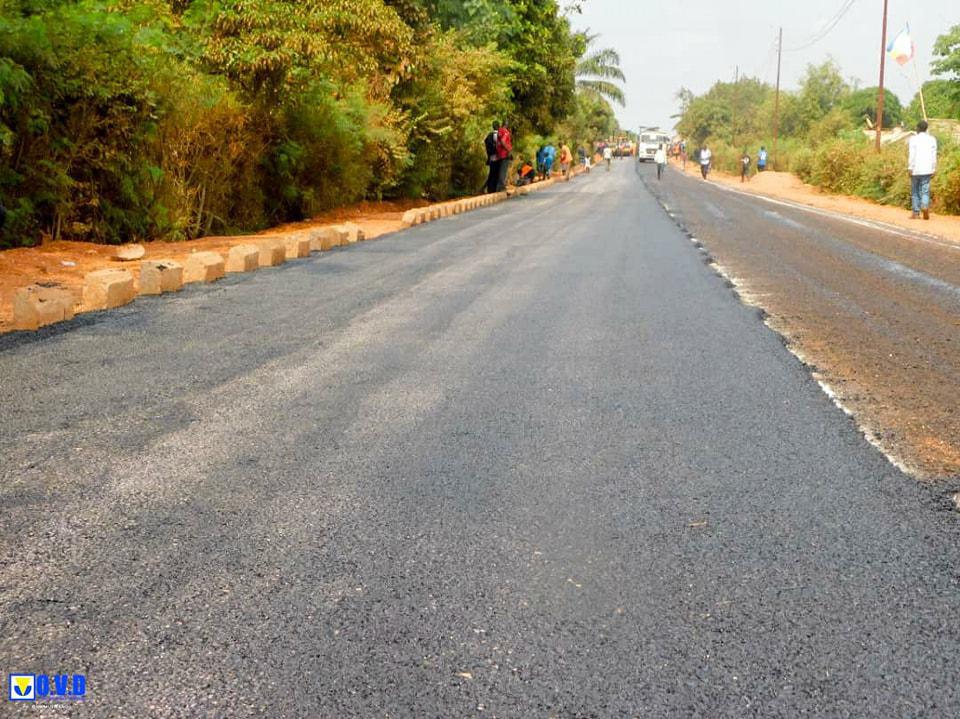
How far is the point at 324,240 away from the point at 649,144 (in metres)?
79.0

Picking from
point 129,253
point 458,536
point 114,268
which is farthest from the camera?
point 129,253

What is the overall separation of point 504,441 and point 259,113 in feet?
40.9

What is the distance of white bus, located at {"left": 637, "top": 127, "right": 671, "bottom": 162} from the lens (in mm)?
86500

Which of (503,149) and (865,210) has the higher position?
(503,149)

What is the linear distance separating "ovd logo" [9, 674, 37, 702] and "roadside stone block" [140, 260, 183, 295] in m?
6.51

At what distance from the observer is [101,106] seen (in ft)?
38.3

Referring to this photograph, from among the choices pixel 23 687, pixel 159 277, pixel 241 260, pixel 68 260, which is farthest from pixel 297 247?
pixel 23 687

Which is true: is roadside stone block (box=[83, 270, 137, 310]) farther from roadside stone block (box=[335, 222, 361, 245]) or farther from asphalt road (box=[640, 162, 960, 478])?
roadside stone block (box=[335, 222, 361, 245])

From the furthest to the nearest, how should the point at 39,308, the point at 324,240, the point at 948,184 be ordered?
the point at 948,184 < the point at 324,240 < the point at 39,308

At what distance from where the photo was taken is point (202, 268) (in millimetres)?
9523

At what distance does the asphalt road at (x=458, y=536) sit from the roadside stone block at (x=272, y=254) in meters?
4.26

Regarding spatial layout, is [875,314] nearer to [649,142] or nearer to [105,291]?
[105,291]

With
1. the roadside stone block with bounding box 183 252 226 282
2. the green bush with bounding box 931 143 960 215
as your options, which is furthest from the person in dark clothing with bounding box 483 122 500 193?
the roadside stone block with bounding box 183 252 226 282

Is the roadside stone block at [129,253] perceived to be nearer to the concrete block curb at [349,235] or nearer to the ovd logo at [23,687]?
the concrete block curb at [349,235]
